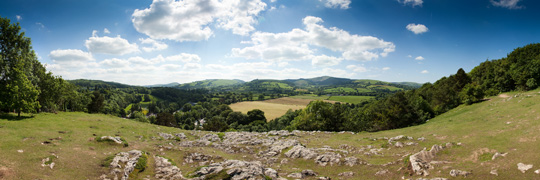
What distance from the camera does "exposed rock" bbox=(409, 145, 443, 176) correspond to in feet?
54.5

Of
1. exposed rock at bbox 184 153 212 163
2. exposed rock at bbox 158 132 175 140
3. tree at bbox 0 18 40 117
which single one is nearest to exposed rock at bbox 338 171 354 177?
exposed rock at bbox 184 153 212 163

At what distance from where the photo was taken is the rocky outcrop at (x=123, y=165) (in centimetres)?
1803

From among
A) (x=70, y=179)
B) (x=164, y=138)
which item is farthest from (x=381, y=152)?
(x=164, y=138)

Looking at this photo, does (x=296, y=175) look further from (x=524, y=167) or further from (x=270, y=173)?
(x=524, y=167)

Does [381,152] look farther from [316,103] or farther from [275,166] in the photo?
[316,103]

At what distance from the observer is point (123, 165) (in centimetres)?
2022

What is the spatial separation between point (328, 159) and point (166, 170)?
17.6 metres

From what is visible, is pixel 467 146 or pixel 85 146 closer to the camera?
pixel 467 146

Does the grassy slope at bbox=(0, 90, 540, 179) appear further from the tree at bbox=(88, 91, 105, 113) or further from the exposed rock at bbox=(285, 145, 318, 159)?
the tree at bbox=(88, 91, 105, 113)

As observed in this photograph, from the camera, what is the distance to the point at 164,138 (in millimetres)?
35781

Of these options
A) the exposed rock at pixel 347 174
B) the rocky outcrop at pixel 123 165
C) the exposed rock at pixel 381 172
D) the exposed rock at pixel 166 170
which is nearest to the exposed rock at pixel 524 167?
the exposed rock at pixel 381 172

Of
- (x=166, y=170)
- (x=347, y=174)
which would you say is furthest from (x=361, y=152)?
(x=166, y=170)

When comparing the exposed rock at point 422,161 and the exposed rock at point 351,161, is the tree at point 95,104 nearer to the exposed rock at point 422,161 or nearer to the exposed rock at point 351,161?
the exposed rock at point 351,161

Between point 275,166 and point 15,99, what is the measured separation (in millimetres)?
42511
